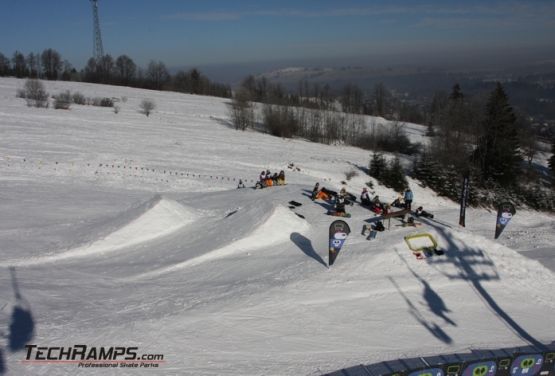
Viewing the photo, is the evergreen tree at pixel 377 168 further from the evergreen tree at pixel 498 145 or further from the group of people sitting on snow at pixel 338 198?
the group of people sitting on snow at pixel 338 198

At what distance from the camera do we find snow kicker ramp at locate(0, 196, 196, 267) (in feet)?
58.9

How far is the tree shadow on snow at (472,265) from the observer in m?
14.7

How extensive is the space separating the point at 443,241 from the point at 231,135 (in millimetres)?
36310

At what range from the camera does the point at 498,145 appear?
4434 cm

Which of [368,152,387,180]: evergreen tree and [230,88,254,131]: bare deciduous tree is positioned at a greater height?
[230,88,254,131]: bare deciduous tree

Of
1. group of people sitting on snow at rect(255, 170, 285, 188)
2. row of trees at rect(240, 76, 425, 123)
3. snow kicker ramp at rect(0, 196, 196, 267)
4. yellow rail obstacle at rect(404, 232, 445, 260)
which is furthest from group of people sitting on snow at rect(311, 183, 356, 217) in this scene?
row of trees at rect(240, 76, 425, 123)

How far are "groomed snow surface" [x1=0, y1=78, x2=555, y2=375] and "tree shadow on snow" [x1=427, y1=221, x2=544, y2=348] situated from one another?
0.06m

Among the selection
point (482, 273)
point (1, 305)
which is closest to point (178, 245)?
point (1, 305)

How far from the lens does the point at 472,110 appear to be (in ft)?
174

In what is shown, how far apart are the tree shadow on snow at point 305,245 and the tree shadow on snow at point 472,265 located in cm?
412

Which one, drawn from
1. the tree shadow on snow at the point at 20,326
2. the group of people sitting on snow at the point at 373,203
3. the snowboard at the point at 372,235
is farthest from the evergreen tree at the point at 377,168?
the tree shadow on snow at the point at 20,326

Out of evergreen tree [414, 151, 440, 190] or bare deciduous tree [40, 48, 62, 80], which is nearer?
evergreen tree [414, 151, 440, 190]

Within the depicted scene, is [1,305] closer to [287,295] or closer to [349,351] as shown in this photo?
[287,295]

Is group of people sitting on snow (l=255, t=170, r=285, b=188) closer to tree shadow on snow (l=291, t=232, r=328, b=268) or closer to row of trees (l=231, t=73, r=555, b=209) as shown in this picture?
tree shadow on snow (l=291, t=232, r=328, b=268)
